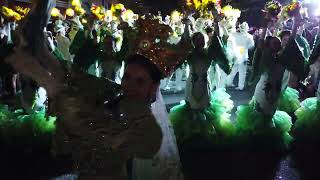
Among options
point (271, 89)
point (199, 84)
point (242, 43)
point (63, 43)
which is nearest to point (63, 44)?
point (63, 43)

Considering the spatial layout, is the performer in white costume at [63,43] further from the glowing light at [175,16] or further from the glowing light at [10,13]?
the glowing light at [175,16]

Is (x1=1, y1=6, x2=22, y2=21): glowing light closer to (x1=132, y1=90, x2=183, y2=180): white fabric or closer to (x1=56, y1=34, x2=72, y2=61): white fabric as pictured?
(x1=56, y1=34, x2=72, y2=61): white fabric

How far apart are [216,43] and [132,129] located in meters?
4.73

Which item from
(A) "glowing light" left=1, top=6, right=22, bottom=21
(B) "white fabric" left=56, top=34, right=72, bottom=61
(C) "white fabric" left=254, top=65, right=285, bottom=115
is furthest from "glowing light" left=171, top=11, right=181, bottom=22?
(C) "white fabric" left=254, top=65, right=285, bottom=115

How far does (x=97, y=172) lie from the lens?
221 cm

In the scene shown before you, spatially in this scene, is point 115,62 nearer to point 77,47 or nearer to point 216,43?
point 77,47

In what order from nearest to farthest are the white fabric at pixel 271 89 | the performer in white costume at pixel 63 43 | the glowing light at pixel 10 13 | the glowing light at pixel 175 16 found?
the white fabric at pixel 271 89
the glowing light at pixel 10 13
the performer in white costume at pixel 63 43
the glowing light at pixel 175 16

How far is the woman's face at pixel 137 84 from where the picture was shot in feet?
7.73

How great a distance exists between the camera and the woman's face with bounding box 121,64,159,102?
7.73 feet

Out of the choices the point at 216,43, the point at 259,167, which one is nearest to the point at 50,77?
the point at 259,167

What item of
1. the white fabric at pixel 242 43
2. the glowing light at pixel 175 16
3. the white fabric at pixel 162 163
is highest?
the white fabric at pixel 162 163

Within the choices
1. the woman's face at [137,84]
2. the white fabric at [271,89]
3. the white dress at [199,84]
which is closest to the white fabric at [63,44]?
the white dress at [199,84]

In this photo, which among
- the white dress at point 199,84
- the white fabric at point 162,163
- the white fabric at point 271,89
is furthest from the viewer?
the white dress at point 199,84

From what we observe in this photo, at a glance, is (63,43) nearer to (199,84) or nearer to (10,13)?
(10,13)
